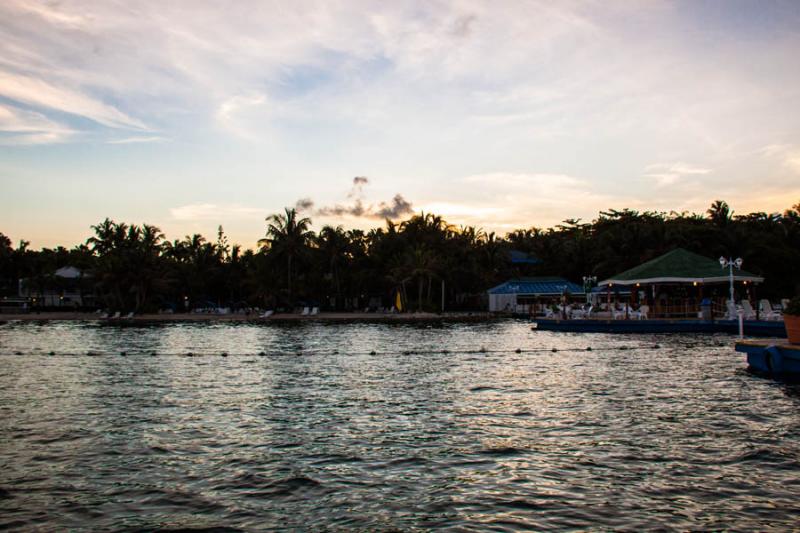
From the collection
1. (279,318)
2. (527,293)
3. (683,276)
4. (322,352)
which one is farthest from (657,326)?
(279,318)

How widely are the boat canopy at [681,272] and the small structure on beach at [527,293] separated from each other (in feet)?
83.0

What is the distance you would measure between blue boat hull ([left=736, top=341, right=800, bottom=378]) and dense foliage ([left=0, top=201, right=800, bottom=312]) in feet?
160

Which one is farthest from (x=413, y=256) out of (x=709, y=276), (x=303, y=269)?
(x=709, y=276)

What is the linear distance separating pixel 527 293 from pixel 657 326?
3312 centimetres

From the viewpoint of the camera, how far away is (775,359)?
2039 cm

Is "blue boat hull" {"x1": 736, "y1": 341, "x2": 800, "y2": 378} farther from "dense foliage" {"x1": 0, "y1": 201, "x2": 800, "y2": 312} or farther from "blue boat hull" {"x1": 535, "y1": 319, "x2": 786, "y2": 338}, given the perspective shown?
"dense foliage" {"x1": 0, "y1": 201, "x2": 800, "y2": 312}

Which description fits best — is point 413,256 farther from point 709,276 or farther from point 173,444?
point 173,444

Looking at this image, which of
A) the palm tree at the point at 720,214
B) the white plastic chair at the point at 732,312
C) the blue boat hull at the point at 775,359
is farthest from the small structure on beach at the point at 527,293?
the blue boat hull at the point at 775,359

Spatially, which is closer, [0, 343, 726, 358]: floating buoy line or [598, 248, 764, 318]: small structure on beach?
[0, 343, 726, 358]: floating buoy line

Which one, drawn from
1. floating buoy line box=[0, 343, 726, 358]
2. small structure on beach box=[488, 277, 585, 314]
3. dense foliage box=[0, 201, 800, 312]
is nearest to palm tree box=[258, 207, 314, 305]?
dense foliage box=[0, 201, 800, 312]

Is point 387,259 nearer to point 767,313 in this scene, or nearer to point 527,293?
point 527,293

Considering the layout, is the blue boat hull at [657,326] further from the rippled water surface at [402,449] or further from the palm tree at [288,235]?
the palm tree at [288,235]

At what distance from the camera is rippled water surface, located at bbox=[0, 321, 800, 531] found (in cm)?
814

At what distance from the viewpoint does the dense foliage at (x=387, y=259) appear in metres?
69.4
